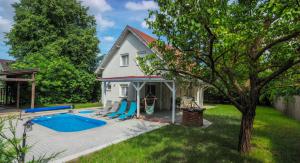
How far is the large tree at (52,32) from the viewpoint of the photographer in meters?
22.4

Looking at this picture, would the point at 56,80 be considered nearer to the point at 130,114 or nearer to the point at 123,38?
the point at 123,38

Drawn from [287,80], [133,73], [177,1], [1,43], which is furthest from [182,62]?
[1,43]

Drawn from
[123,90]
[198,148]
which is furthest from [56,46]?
[198,148]

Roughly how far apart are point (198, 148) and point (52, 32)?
82.4ft

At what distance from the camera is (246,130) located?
569cm

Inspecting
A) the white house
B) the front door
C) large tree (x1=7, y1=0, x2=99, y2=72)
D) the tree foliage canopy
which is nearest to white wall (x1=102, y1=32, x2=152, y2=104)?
the white house

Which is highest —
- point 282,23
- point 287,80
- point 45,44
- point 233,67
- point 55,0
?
point 55,0

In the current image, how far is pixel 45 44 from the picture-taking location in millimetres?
22953

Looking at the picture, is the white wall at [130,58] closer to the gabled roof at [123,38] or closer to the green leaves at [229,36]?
the gabled roof at [123,38]

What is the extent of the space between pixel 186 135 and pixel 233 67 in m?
3.94

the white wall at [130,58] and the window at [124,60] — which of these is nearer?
the white wall at [130,58]

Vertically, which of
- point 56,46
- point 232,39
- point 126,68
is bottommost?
point 232,39

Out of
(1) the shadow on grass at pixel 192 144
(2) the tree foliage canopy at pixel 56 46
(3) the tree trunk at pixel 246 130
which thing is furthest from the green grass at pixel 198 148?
(2) the tree foliage canopy at pixel 56 46

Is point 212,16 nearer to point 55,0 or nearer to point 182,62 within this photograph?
point 182,62
